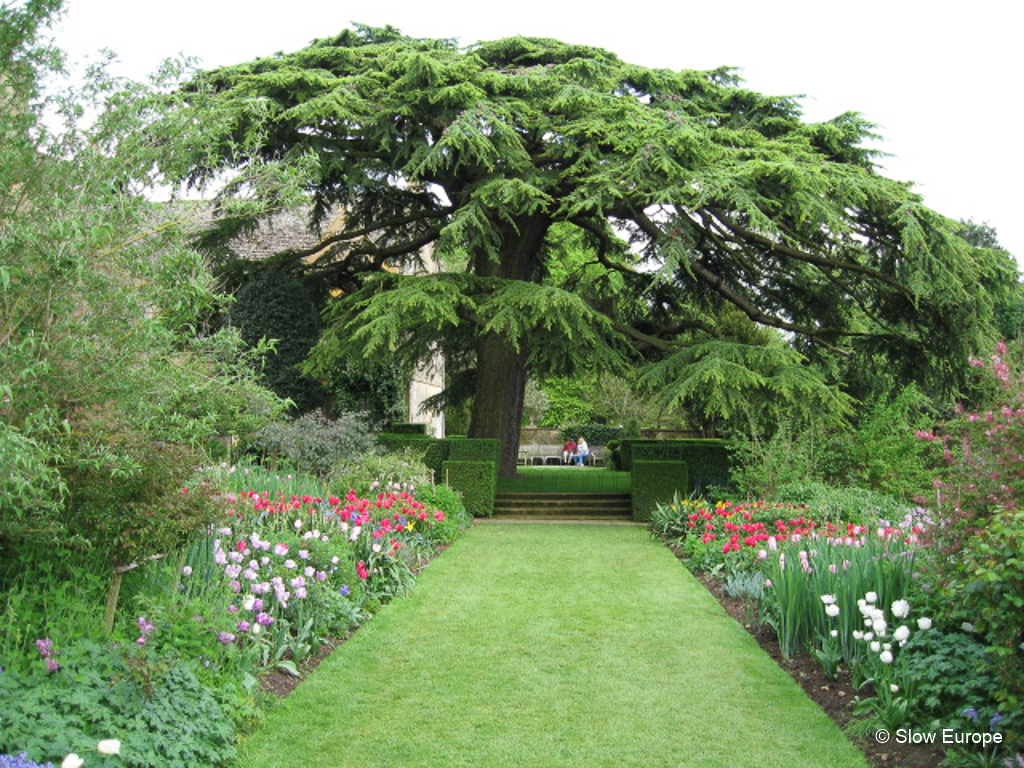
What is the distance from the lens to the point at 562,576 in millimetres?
10219

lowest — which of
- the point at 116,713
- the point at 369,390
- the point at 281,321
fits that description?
the point at 116,713

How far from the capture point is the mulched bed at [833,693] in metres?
4.49

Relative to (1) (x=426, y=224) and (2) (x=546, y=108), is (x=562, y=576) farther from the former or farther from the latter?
(1) (x=426, y=224)

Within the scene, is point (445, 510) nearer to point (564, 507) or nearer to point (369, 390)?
point (564, 507)

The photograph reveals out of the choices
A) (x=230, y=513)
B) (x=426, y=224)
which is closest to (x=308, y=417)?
(x=426, y=224)

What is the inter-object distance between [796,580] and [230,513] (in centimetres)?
426

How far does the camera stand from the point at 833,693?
5637mm

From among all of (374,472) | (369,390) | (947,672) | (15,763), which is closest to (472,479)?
(374,472)


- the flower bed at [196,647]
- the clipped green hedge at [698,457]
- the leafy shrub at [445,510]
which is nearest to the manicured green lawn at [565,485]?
the clipped green hedge at [698,457]

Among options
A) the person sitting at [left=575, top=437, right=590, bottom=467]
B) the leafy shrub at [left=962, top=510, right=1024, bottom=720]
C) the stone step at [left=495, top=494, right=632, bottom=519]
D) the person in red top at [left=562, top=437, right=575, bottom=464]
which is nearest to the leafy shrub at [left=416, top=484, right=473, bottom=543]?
the stone step at [left=495, top=494, right=632, bottom=519]

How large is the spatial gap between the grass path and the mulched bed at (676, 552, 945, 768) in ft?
0.29

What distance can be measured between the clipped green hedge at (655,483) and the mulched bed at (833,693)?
7.05 meters

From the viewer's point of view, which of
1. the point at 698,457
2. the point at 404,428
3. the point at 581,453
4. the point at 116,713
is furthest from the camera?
the point at 581,453

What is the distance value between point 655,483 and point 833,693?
1027cm
